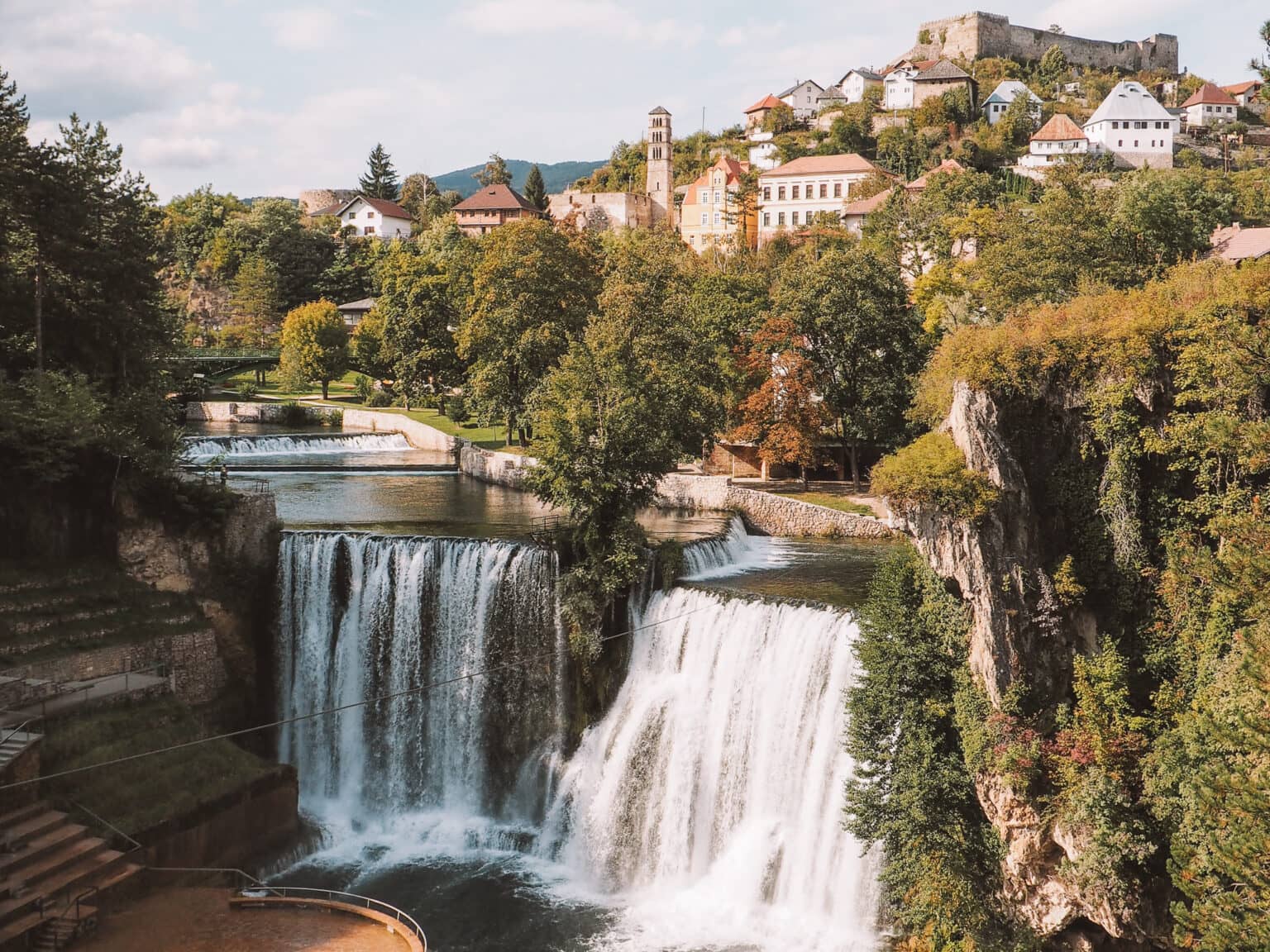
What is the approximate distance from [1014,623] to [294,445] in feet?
132

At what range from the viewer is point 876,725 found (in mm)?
20453

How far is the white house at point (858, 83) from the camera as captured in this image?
12006 centimetres

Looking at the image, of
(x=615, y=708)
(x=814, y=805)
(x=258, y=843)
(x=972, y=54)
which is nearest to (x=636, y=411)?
(x=615, y=708)

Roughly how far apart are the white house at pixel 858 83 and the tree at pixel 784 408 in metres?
87.7

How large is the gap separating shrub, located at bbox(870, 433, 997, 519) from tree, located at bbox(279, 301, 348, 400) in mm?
56333

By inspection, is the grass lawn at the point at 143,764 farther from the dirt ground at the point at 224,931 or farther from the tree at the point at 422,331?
the tree at the point at 422,331

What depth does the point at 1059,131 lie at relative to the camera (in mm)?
93375

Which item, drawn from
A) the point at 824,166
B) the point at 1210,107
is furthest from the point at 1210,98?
the point at 824,166

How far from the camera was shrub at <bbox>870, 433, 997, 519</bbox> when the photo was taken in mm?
19469

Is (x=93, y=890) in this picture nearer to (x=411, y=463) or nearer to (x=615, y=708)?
(x=615, y=708)

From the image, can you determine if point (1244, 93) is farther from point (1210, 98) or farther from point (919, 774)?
point (919, 774)

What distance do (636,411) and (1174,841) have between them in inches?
620

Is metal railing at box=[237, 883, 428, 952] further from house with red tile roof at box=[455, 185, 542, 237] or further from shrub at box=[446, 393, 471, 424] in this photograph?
house with red tile roof at box=[455, 185, 542, 237]

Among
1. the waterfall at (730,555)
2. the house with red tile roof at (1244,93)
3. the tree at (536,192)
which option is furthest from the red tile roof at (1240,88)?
the waterfall at (730,555)
